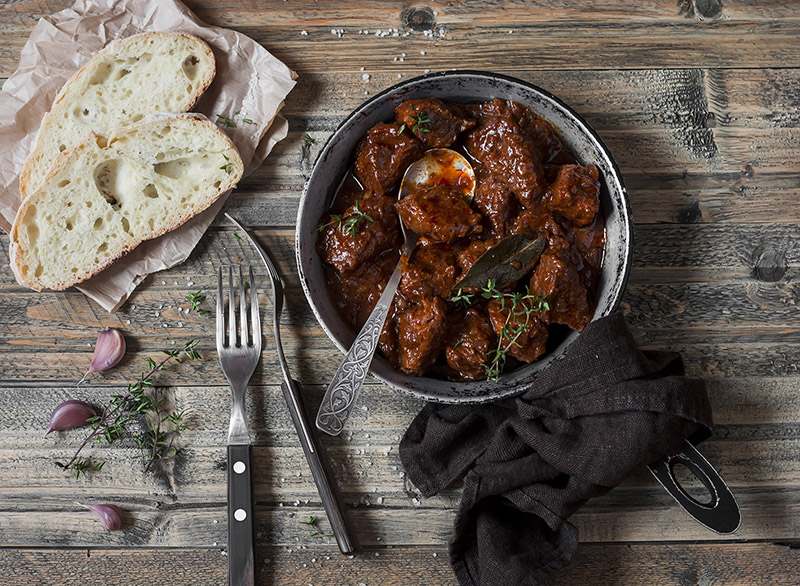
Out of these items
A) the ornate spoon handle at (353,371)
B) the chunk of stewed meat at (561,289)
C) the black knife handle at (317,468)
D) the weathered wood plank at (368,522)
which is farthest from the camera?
the weathered wood plank at (368,522)

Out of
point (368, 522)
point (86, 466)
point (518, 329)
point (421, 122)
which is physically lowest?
point (368, 522)

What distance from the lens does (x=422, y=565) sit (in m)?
2.62

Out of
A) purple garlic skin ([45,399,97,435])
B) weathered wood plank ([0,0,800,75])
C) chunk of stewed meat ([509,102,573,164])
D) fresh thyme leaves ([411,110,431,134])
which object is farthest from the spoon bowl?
purple garlic skin ([45,399,97,435])

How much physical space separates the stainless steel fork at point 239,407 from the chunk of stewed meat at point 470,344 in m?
0.65

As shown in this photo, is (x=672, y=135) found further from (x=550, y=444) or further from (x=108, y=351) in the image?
(x=108, y=351)

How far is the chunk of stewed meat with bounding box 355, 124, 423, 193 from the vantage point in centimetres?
238

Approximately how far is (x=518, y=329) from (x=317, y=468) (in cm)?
81

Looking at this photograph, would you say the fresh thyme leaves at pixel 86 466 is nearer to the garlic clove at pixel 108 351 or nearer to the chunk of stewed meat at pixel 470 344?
the garlic clove at pixel 108 351

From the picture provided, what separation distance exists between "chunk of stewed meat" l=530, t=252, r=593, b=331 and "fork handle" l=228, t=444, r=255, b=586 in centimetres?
110

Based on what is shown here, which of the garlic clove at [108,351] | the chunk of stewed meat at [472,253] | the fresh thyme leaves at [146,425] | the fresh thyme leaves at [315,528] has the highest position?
the chunk of stewed meat at [472,253]

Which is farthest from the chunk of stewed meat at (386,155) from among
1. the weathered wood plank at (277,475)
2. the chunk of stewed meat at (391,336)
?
the weathered wood plank at (277,475)

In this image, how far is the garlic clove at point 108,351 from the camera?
8.55ft

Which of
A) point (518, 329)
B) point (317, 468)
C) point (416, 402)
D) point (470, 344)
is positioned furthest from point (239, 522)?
point (518, 329)

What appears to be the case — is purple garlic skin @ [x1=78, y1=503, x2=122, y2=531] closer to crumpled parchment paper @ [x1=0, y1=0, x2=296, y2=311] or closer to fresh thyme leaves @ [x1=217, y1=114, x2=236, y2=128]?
crumpled parchment paper @ [x1=0, y1=0, x2=296, y2=311]
